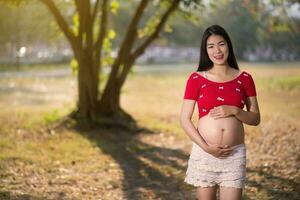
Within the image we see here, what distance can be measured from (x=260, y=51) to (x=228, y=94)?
2545 inches

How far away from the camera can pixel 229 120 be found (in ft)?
12.7

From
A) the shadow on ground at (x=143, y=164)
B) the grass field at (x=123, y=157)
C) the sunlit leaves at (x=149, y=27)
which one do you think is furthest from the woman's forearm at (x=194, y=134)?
the sunlit leaves at (x=149, y=27)

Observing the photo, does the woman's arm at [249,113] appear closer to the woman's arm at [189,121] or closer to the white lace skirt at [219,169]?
the white lace skirt at [219,169]

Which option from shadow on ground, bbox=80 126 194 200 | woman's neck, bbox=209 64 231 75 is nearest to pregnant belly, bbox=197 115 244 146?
woman's neck, bbox=209 64 231 75

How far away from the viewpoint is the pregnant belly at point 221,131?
3.85 metres

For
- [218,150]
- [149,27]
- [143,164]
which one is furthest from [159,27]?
Answer: [218,150]

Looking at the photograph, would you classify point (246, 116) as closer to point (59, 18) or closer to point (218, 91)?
point (218, 91)

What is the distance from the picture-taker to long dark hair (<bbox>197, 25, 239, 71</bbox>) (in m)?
3.93

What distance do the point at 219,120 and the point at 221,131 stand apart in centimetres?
9

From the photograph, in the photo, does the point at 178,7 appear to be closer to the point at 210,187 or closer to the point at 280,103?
the point at 280,103

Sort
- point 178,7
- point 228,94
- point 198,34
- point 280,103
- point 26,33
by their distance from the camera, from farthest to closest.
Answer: point 198,34
point 26,33
point 280,103
point 178,7
point 228,94

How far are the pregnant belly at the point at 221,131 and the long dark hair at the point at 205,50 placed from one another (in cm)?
43

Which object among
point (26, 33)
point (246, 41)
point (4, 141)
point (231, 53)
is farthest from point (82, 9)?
point (246, 41)

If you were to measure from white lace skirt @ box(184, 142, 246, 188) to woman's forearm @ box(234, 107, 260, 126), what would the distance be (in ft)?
0.67
